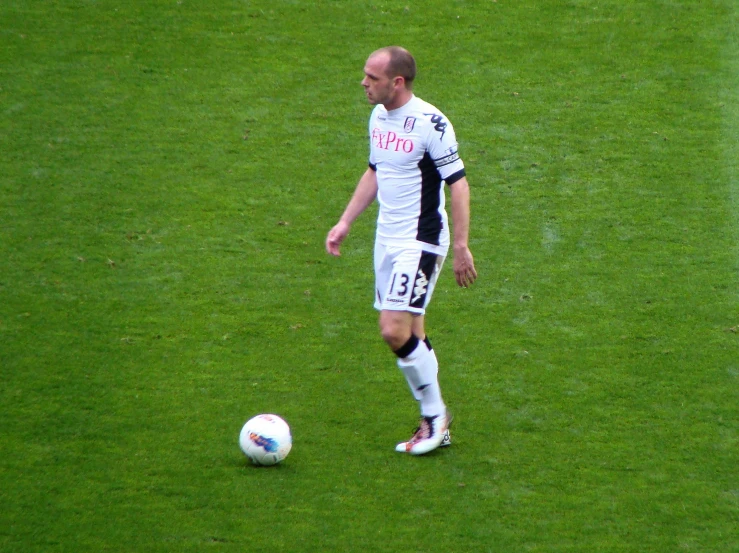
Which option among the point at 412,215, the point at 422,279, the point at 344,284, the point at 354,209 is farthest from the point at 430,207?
the point at 344,284

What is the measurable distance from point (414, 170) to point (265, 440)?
64.4 inches

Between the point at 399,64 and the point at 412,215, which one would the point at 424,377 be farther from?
the point at 399,64

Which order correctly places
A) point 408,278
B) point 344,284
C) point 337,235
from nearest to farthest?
point 408,278 < point 337,235 < point 344,284

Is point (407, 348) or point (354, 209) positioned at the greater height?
point (354, 209)

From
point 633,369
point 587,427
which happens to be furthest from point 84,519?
point 633,369

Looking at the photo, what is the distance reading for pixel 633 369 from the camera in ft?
20.1

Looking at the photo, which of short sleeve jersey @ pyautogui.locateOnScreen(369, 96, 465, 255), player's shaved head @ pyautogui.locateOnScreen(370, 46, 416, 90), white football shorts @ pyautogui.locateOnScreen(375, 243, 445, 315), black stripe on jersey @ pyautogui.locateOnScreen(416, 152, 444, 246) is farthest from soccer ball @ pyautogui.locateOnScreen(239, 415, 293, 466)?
player's shaved head @ pyautogui.locateOnScreen(370, 46, 416, 90)

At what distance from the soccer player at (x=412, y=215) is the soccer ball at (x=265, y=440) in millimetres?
676

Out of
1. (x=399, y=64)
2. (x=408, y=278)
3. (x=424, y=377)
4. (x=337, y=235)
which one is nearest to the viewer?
(x=399, y=64)

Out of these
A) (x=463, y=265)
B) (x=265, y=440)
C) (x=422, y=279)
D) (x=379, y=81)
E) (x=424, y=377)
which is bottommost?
(x=265, y=440)

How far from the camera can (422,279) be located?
17.2 ft

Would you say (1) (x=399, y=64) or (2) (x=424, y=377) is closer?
(1) (x=399, y=64)

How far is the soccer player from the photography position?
5117mm

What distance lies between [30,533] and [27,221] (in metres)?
3.57
